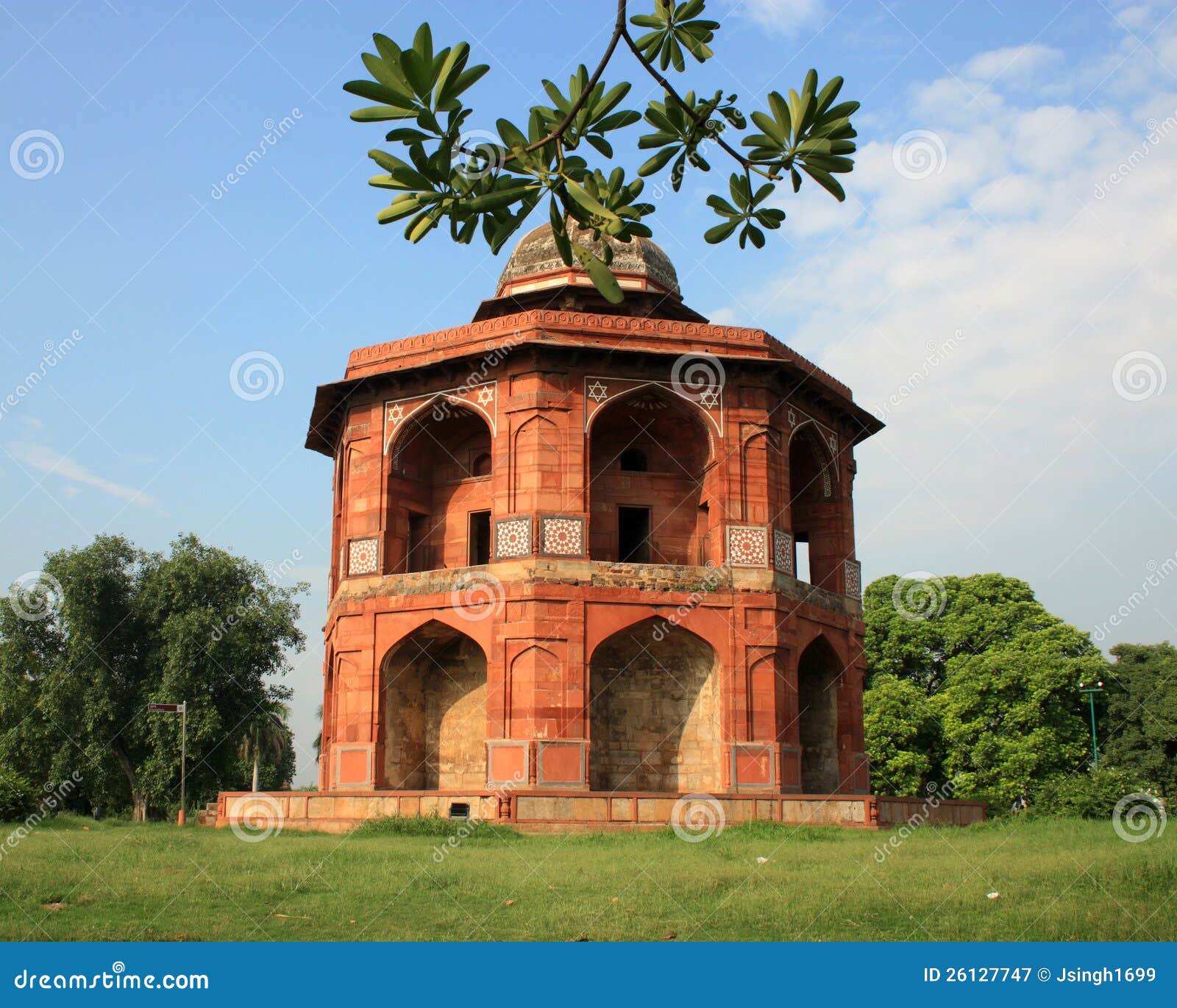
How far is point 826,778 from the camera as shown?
2378 centimetres

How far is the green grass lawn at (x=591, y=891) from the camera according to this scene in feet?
31.7

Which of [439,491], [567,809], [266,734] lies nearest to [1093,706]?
[439,491]

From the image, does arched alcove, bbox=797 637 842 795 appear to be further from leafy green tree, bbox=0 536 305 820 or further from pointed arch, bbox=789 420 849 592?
leafy green tree, bbox=0 536 305 820

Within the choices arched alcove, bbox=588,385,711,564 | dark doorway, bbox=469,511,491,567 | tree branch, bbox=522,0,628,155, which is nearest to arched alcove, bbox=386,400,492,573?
dark doorway, bbox=469,511,491,567

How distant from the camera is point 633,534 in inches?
942

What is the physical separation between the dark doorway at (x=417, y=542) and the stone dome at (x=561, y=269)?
17.5 feet

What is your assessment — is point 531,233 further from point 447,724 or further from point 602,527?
point 447,724

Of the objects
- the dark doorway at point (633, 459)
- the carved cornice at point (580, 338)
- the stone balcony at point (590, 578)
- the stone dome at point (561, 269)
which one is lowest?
the stone balcony at point (590, 578)

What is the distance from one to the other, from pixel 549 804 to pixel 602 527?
19.9 feet

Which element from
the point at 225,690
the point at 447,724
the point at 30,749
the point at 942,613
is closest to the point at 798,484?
the point at 447,724

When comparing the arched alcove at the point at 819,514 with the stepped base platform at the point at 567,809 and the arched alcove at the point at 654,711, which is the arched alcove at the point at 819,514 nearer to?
the arched alcove at the point at 654,711

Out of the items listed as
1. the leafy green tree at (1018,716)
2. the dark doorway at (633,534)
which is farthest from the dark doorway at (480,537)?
the leafy green tree at (1018,716)

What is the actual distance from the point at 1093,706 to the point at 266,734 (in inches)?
943

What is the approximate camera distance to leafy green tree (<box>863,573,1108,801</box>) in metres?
34.2
